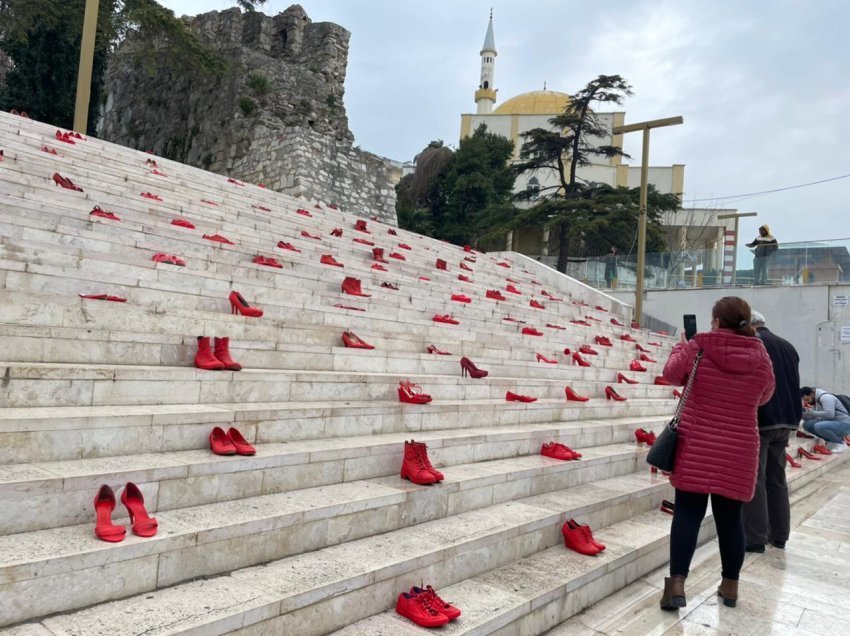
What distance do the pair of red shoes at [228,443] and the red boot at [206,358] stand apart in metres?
0.70

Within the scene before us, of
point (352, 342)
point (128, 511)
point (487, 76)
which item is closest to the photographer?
point (128, 511)

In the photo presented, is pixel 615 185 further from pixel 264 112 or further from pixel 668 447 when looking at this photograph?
pixel 668 447

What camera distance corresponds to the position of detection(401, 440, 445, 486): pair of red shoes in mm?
3762

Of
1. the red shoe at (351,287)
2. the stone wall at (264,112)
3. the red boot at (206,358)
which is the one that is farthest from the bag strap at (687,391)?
the stone wall at (264,112)

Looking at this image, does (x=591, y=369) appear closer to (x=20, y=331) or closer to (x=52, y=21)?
(x=20, y=331)

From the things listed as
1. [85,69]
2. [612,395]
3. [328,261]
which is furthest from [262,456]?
[85,69]

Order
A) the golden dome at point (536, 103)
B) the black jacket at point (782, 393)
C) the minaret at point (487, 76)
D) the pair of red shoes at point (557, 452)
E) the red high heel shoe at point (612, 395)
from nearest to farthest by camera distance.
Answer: the black jacket at point (782, 393) < the pair of red shoes at point (557, 452) < the red high heel shoe at point (612, 395) < the golden dome at point (536, 103) < the minaret at point (487, 76)

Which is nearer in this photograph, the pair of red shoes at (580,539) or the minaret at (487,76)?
the pair of red shoes at (580,539)

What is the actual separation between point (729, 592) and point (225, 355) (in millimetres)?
3510

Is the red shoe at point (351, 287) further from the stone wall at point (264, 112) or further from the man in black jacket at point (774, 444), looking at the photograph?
the stone wall at point (264, 112)

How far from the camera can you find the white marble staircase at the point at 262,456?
2.44 m

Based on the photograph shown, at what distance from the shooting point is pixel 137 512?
2.56 m

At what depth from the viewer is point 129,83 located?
25062 mm

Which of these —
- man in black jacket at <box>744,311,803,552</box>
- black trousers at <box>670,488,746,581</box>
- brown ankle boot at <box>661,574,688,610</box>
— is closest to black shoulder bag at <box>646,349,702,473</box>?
black trousers at <box>670,488,746,581</box>
